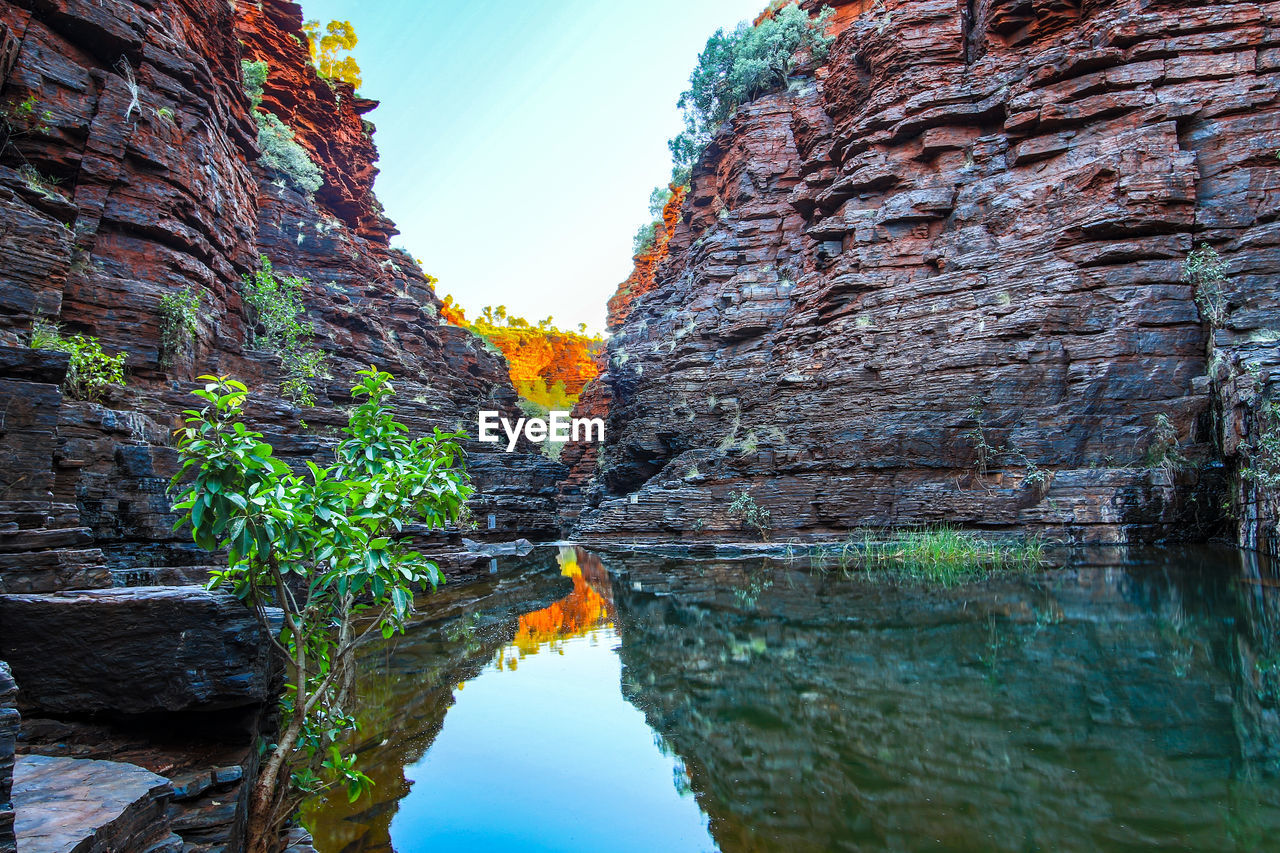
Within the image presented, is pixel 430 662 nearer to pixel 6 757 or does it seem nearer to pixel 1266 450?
pixel 6 757

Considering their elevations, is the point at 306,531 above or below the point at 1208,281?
below

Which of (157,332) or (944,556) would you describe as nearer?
(157,332)

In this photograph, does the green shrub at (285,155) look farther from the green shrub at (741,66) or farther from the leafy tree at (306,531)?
the leafy tree at (306,531)

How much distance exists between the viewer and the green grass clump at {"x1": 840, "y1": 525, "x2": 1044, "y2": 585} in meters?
10.9

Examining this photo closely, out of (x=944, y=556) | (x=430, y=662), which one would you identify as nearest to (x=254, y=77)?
A: (x=430, y=662)

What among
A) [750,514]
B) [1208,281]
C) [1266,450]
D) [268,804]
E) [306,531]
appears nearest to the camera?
[268,804]

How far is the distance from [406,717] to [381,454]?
2548 mm

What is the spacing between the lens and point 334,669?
3.66m

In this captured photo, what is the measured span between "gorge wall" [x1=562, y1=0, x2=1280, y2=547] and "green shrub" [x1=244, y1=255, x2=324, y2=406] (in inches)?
379

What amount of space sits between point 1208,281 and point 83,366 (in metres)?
21.1

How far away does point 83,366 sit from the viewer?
8.37 metres

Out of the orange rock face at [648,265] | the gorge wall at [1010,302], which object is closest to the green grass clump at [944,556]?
the gorge wall at [1010,302]

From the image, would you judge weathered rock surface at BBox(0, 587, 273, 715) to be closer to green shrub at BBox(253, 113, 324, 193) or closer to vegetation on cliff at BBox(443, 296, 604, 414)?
green shrub at BBox(253, 113, 324, 193)

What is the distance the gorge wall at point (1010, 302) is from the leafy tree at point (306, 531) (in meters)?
13.9
